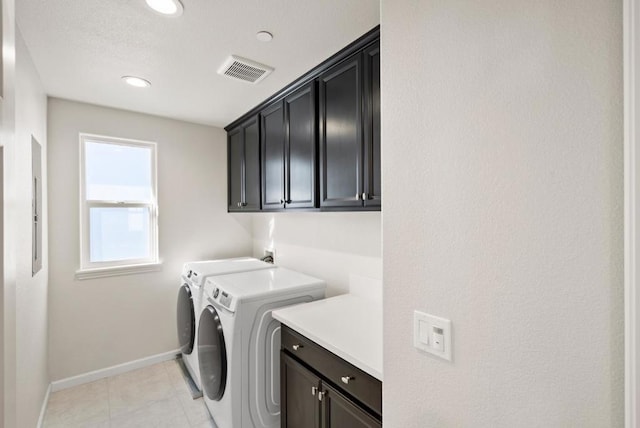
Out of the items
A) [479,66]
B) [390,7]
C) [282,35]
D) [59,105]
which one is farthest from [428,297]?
[59,105]

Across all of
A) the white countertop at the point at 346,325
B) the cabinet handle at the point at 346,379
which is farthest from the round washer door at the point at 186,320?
the cabinet handle at the point at 346,379

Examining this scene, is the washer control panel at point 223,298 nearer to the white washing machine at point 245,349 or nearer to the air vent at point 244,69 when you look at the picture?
the white washing machine at point 245,349

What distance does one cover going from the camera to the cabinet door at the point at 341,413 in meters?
1.13

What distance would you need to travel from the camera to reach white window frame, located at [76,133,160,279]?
2.51 m

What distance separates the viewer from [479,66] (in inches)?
29.9

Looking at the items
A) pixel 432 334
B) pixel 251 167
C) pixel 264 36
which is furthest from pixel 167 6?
pixel 432 334

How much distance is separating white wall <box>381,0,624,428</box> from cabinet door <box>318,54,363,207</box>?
0.54m

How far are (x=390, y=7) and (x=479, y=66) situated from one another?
42 centimetres

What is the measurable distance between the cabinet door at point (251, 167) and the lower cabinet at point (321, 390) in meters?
1.36

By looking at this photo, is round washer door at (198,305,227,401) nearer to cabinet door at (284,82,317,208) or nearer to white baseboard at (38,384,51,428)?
cabinet door at (284,82,317,208)

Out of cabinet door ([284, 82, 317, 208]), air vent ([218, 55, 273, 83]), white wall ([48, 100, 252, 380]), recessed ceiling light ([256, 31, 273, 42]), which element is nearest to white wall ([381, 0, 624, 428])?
recessed ceiling light ([256, 31, 273, 42])

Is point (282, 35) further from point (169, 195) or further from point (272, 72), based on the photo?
point (169, 195)

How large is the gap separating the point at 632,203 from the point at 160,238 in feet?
10.4

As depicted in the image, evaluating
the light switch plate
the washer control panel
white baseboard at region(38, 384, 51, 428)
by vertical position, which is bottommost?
white baseboard at region(38, 384, 51, 428)
